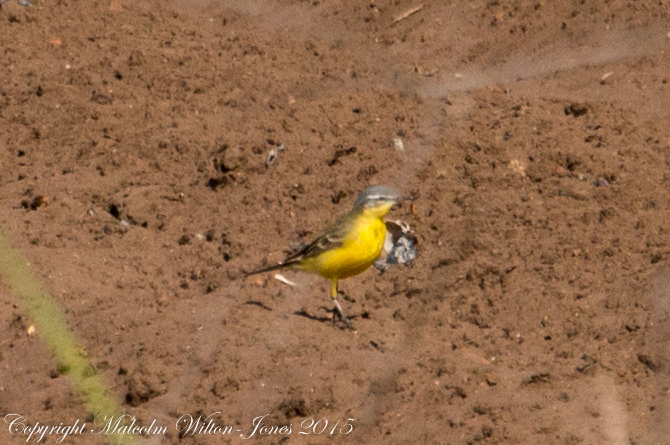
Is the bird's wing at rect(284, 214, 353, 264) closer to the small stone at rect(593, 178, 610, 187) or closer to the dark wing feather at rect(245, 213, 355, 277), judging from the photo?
the dark wing feather at rect(245, 213, 355, 277)

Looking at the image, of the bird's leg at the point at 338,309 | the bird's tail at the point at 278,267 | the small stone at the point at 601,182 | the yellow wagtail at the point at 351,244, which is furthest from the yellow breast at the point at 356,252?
the small stone at the point at 601,182

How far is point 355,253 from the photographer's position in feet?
26.1

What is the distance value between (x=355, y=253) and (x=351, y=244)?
0.28 ft

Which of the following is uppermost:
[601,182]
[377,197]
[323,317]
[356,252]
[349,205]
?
[377,197]

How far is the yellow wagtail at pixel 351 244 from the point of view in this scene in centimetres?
796

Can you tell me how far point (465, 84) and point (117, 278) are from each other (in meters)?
4.09

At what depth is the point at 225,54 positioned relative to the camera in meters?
10.9

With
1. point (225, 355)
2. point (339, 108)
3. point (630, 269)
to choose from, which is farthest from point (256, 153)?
point (630, 269)

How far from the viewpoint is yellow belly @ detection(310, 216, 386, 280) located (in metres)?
7.94

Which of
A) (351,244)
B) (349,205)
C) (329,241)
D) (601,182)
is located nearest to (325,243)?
(329,241)

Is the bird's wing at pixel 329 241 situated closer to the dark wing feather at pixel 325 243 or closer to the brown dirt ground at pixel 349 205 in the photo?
the dark wing feather at pixel 325 243

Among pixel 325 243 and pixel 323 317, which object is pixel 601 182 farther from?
pixel 323 317

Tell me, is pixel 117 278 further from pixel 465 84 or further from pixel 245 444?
pixel 465 84

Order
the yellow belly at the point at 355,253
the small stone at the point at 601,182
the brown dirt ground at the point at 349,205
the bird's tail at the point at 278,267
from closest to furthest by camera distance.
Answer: the brown dirt ground at the point at 349,205 < the yellow belly at the point at 355,253 < the bird's tail at the point at 278,267 < the small stone at the point at 601,182
